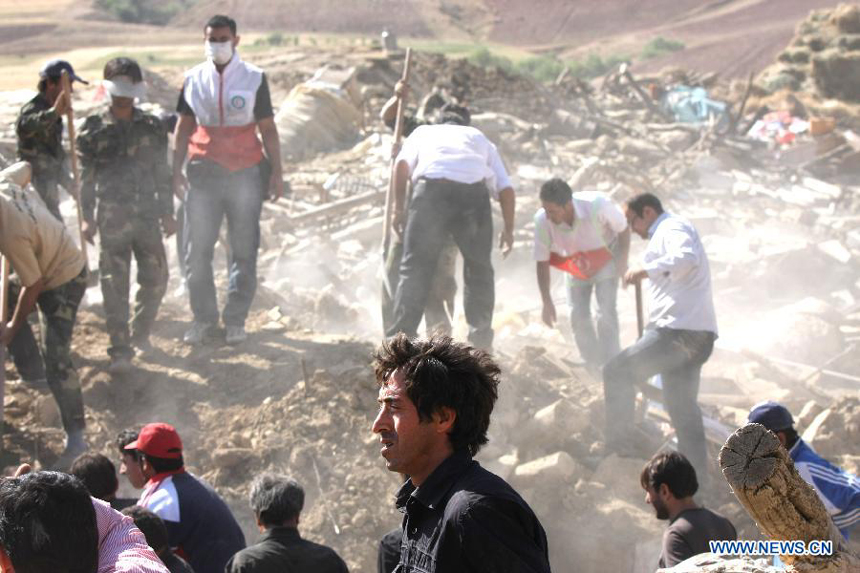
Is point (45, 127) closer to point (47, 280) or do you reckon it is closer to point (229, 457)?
point (47, 280)

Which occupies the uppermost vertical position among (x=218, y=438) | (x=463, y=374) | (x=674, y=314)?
(x=463, y=374)

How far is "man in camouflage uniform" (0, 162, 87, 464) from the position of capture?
5.07m

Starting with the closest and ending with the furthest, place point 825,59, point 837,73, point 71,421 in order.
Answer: point 71,421, point 837,73, point 825,59

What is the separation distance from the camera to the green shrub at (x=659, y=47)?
4263 centimetres

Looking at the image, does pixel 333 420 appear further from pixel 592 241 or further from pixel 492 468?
pixel 592 241

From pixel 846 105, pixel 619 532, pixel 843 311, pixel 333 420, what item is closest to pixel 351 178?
pixel 843 311

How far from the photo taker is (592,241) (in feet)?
23.7

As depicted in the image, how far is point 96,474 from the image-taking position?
4.02m

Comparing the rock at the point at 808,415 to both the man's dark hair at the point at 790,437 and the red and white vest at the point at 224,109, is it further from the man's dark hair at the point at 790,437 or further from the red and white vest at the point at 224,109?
the red and white vest at the point at 224,109

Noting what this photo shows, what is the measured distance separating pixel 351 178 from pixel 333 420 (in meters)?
7.24

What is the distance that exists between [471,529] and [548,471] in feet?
13.2

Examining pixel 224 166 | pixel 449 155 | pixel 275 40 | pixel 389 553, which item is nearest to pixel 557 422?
pixel 449 155

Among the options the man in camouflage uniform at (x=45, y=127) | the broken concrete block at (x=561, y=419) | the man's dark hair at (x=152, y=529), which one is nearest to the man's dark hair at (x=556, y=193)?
the broken concrete block at (x=561, y=419)

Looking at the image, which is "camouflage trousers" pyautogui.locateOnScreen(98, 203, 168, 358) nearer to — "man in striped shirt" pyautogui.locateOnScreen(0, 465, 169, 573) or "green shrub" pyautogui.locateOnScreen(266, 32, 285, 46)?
"man in striped shirt" pyautogui.locateOnScreen(0, 465, 169, 573)
